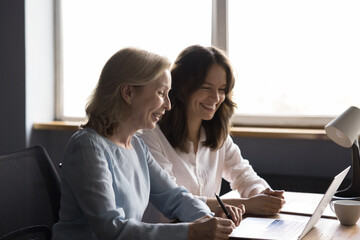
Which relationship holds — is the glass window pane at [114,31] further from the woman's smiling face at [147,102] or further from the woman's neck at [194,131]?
the woman's smiling face at [147,102]

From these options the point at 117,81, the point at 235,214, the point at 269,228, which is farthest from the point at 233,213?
the point at 117,81

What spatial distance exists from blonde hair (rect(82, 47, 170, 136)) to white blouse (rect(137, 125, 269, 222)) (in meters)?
0.58

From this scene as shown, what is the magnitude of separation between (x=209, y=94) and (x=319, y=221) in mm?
756

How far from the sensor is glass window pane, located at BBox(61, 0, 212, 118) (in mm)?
3521

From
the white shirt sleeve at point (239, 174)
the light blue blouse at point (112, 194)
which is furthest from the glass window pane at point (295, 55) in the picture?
the light blue blouse at point (112, 194)

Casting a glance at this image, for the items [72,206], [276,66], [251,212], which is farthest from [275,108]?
[72,206]

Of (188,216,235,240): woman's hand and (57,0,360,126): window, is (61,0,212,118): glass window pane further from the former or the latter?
(188,216,235,240): woman's hand

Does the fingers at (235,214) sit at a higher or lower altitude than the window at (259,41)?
lower

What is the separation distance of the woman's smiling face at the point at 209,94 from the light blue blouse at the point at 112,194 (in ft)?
1.67

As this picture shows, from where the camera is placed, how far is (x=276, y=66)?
3295mm

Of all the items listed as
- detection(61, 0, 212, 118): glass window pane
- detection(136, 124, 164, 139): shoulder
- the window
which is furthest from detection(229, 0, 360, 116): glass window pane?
detection(136, 124, 164, 139): shoulder

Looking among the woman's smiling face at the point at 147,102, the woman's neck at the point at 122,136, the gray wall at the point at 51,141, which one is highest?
the woman's smiling face at the point at 147,102

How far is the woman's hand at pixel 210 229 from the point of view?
143 cm

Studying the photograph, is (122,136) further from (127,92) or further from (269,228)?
(269,228)
